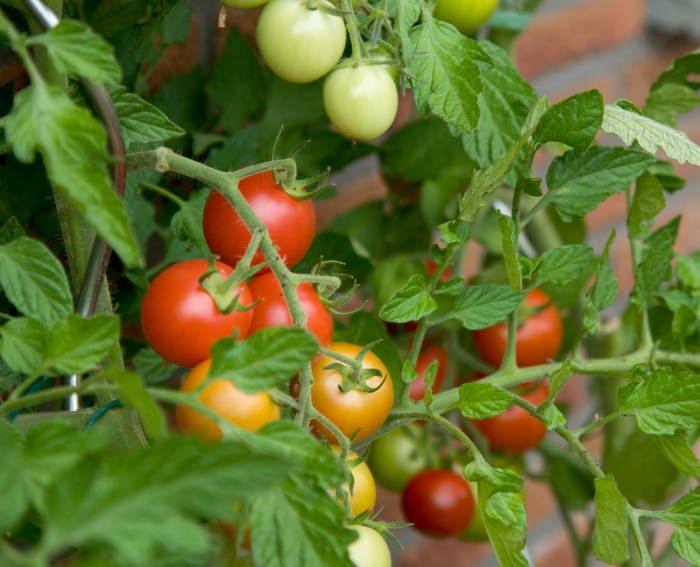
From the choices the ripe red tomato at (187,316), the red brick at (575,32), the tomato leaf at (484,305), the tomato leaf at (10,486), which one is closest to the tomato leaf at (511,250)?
the tomato leaf at (484,305)

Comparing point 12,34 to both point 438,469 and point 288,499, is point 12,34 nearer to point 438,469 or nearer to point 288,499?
point 288,499

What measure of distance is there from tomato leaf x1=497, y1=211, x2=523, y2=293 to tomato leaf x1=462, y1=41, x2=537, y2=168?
0.15 ft

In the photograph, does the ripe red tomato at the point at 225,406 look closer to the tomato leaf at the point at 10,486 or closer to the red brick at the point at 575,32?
the tomato leaf at the point at 10,486

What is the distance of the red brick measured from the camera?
91 centimetres

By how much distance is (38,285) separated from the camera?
308mm

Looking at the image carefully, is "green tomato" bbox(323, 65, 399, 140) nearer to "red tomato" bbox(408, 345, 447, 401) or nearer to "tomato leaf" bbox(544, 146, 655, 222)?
"tomato leaf" bbox(544, 146, 655, 222)

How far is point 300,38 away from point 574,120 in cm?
13

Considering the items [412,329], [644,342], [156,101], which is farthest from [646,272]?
[156,101]

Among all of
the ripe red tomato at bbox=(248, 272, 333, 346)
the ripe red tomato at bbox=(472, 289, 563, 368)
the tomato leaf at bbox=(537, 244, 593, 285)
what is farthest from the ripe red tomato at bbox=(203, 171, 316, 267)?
the ripe red tomato at bbox=(472, 289, 563, 368)

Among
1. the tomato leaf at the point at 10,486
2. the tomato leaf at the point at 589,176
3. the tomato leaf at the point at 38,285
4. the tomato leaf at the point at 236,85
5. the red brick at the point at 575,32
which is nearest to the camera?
the tomato leaf at the point at 10,486

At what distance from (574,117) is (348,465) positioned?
18 centimetres

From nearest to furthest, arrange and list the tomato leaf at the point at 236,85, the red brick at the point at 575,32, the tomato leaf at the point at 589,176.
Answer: the tomato leaf at the point at 589,176 < the tomato leaf at the point at 236,85 < the red brick at the point at 575,32

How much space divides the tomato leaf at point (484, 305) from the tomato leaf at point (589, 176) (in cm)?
6

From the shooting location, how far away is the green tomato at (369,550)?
32cm
